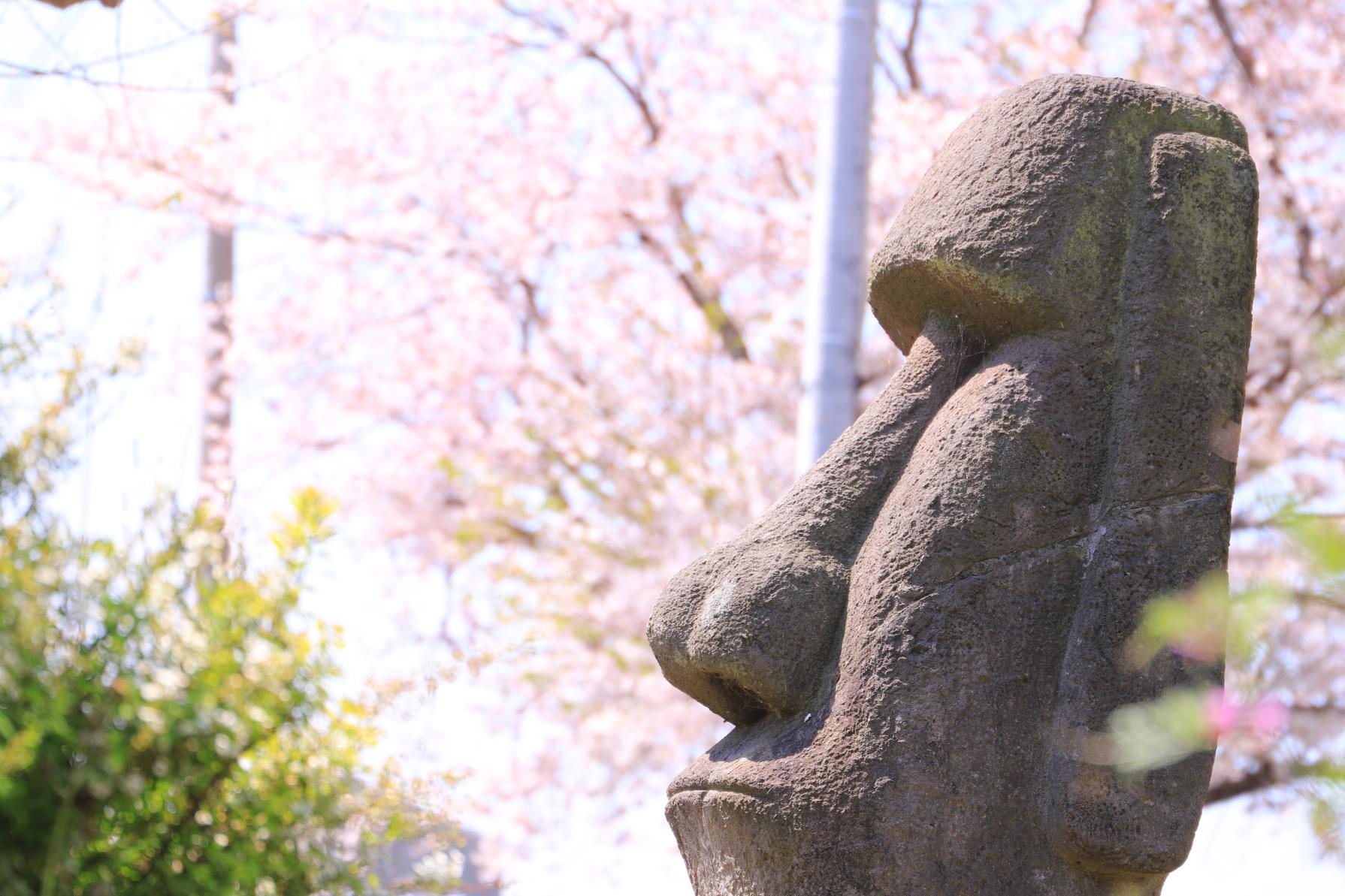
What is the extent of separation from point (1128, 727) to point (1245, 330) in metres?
0.61

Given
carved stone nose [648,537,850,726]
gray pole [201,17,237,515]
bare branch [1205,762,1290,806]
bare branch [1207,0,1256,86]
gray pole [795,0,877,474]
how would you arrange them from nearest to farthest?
carved stone nose [648,537,850,726]
gray pole [795,0,877,474]
bare branch [1205,762,1290,806]
bare branch [1207,0,1256,86]
gray pole [201,17,237,515]

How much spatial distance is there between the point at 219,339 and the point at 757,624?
7.17 metres

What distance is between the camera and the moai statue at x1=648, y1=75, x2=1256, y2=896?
1.58 metres

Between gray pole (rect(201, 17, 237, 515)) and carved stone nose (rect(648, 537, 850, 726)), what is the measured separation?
18.8 ft

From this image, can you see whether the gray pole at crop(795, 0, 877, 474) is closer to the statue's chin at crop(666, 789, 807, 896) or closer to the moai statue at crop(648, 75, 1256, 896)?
the moai statue at crop(648, 75, 1256, 896)

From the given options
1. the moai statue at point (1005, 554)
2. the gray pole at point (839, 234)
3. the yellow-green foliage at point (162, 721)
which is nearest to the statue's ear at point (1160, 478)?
the moai statue at point (1005, 554)

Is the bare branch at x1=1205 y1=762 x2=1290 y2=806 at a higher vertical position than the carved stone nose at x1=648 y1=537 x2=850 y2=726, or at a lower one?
lower

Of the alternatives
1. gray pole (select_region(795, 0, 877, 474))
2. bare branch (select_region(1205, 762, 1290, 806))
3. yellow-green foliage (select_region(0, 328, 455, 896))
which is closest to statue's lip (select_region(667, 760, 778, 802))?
yellow-green foliage (select_region(0, 328, 455, 896))

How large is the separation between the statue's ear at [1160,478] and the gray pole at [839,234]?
7.06 ft

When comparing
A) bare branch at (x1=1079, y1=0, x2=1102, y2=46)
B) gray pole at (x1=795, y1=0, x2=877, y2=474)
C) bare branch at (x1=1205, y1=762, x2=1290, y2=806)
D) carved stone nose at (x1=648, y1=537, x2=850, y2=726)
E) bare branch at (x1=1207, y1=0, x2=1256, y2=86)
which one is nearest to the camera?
carved stone nose at (x1=648, y1=537, x2=850, y2=726)

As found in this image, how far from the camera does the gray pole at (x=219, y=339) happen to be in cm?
756

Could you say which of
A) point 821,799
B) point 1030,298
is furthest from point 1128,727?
point 1030,298

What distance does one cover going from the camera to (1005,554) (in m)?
1.65

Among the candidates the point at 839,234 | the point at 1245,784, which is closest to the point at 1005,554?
the point at 839,234
